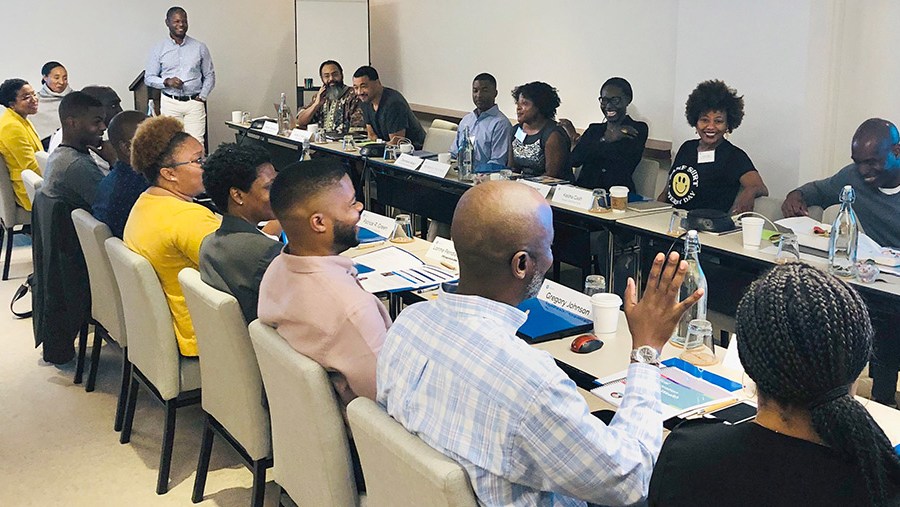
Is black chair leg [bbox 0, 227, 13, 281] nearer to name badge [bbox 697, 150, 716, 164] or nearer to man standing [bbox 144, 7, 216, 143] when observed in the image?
man standing [bbox 144, 7, 216, 143]

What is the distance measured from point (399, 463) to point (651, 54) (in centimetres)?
481

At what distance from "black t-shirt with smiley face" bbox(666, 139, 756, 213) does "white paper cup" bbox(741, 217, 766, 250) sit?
0.95m

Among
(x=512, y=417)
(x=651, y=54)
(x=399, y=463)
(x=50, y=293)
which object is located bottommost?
(x=50, y=293)

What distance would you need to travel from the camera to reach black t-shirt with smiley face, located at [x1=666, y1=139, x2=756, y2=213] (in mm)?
4199

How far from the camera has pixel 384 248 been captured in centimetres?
341

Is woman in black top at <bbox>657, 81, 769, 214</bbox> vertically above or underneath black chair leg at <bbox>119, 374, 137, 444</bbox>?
above

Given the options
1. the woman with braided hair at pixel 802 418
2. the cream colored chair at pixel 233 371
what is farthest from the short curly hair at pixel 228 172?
the woman with braided hair at pixel 802 418

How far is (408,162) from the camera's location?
17.2ft

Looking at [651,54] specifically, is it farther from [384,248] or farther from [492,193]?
[492,193]

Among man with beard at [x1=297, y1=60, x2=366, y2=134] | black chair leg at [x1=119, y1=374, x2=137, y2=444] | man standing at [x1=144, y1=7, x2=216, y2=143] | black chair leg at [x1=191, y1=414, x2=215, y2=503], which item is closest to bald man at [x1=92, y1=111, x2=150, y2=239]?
black chair leg at [x1=119, y1=374, x2=137, y2=444]

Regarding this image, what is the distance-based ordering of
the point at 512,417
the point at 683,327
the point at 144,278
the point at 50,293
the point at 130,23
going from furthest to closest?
the point at 130,23
the point at 50,293
the point at 144,278
the point at 683,327
the point at 512,417

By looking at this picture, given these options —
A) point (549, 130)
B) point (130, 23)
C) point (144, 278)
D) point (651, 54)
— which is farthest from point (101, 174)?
point (130, 23)

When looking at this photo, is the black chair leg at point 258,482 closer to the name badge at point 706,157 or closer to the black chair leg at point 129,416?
the black chair leg at point 129,416

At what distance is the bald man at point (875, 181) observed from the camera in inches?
139
